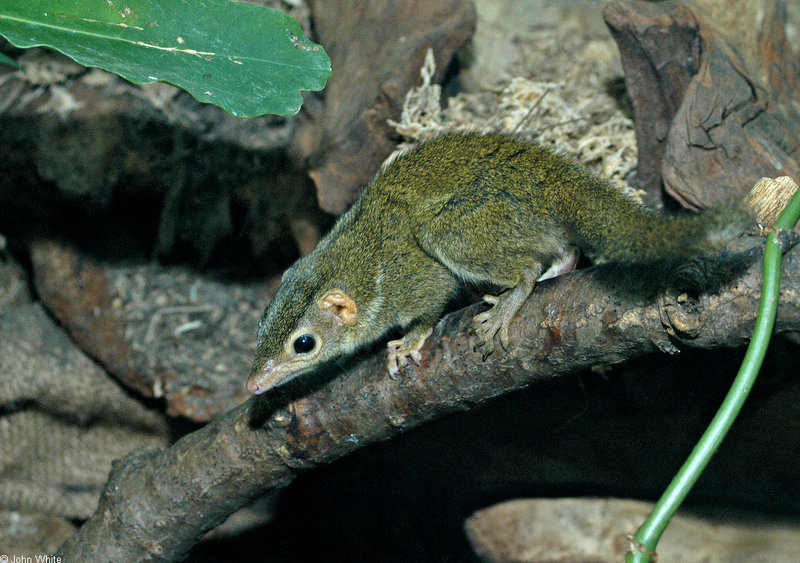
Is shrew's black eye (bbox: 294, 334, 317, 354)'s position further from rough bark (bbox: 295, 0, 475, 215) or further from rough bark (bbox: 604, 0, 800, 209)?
rough bark (bbox: 604, 0, 800, 209)

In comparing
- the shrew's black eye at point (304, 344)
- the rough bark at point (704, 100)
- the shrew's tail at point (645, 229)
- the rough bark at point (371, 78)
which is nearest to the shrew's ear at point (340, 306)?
the shrew's black eye at point (304, 344)

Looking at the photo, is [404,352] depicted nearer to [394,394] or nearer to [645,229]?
[394,394]

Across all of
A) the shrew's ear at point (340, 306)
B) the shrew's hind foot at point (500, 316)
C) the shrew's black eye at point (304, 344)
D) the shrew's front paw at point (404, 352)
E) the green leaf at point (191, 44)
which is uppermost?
the green leaf at point (191, 44)

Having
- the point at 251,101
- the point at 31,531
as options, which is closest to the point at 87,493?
the point at 31,531

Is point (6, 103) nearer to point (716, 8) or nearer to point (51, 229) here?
point (51, 229)

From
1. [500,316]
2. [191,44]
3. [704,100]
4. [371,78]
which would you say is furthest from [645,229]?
[371,78]

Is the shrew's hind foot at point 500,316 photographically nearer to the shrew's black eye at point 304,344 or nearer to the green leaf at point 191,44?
the shrew's black eye at point 304,344
